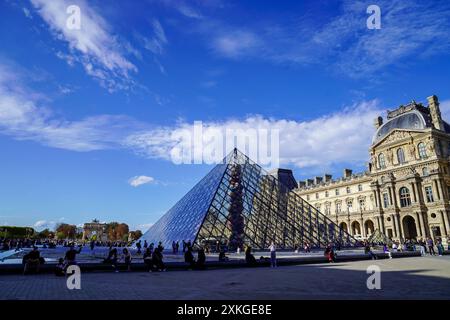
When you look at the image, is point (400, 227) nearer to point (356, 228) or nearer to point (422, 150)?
point (356, 228)

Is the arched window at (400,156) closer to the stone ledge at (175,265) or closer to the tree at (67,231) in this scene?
the stone ledge at (175,265)

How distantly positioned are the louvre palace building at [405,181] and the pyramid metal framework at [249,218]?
2012cm

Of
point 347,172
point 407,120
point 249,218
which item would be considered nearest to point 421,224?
point 407,120

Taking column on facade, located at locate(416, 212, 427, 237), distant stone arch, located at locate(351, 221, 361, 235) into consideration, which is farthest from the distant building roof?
distant stone arch, located at locate(351, 221, 361, 235)

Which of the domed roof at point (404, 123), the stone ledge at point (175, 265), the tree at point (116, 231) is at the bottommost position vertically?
the stone ledge at point (175, 265)

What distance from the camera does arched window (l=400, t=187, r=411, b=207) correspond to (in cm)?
4200


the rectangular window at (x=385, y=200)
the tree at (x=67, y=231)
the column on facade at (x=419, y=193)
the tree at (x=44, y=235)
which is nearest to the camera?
the column on facade at (x=419, y=193)

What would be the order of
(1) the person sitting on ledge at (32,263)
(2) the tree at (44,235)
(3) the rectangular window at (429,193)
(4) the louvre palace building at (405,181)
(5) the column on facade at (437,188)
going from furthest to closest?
(2) the tree at (44,235)
(3) the rectangular window at (429,193)
(4) the louvre palace building at (405,181)
(5) the column on facade at (437,188)
(1) the person sitting on ledge at (32,263)

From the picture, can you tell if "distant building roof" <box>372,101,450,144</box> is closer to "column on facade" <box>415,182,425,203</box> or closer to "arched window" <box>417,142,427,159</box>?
"arched window" <box>417,142,427,159</box>

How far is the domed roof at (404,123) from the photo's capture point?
42625 millimetres

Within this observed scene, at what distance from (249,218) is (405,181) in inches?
1225

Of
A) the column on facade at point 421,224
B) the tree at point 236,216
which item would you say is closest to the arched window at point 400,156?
the column on facade at point 421,224
